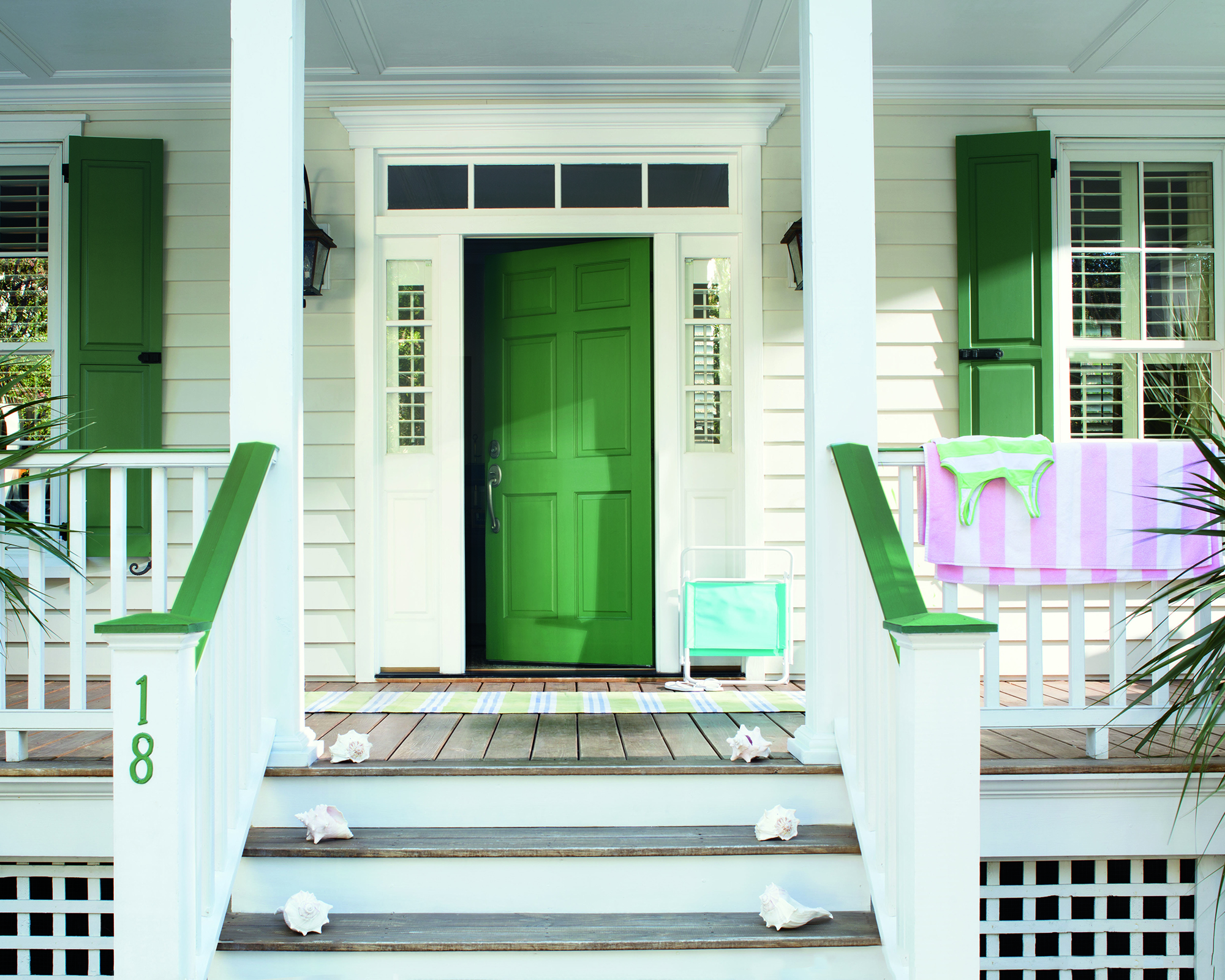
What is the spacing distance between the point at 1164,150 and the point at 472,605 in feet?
15.1

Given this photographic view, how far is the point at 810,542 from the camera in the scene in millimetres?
2277

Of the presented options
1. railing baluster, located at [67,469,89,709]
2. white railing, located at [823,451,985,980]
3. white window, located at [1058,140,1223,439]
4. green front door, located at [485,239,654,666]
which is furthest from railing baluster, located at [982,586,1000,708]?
railing baluster, located at [67,469,89,709]

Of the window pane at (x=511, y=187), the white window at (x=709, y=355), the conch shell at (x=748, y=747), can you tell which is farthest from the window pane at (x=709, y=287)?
the conch shell at (x=748, y=747)

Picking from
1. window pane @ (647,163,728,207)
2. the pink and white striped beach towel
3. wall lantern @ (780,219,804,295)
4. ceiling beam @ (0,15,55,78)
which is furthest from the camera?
window pane @ (647,163,728,207)

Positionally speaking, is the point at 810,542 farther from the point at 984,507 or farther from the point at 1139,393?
the point at 1139,393

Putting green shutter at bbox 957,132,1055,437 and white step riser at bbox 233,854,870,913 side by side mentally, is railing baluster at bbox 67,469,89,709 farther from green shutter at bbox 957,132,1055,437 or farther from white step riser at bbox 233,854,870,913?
green shutter at bbox 957,132,1055,437

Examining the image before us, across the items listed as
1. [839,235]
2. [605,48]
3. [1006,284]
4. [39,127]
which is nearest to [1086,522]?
[839,235]

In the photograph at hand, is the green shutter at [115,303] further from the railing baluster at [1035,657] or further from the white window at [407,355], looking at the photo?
the railing baluster at [1035,657]

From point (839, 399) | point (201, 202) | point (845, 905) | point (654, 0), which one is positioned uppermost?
point (654, 0)

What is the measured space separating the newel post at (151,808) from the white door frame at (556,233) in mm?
1901

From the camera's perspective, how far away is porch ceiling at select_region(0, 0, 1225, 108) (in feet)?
10.1

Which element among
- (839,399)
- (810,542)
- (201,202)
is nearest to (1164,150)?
(839,399)

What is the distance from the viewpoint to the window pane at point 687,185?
12.0 feet

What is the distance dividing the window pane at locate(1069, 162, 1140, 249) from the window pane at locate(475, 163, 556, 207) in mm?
2403
